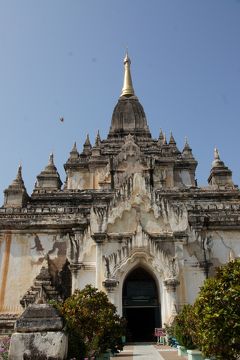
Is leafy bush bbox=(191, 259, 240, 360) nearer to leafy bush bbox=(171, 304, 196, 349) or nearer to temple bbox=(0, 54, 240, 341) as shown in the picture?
leafy bush bbox=(171, 304, 196, 349)

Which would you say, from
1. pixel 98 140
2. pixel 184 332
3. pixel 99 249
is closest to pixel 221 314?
pixel 184 332

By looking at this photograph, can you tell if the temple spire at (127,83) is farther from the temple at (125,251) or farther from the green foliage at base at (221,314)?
the green foliage at base at (221,314)

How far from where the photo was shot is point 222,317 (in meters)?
8.34

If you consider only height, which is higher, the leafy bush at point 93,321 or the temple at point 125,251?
the temple at point 125,251

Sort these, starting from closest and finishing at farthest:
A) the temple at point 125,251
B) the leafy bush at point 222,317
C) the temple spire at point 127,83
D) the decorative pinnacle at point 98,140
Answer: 1. the leafy bush at point 222,317
2. the temple at point 125,251
3. the decorative pinnacle at point 98,140
4. the temple spire at point 127,83

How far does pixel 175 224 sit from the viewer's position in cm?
1889

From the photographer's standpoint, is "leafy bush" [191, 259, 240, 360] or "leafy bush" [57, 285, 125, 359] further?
"leafy bush" [57, 285, 125, 359]

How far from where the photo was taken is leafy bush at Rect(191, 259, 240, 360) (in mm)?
8258

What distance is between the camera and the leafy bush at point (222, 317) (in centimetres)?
826

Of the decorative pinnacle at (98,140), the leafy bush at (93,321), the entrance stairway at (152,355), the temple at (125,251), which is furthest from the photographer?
the decorative pinnacle at (98,140)

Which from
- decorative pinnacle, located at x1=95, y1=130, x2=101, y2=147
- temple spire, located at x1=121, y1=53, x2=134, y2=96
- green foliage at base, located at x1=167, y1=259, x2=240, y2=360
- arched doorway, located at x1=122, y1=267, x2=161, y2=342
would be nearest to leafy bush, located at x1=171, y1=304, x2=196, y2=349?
green foliage at base, located at x1=167, y1=259, x2=240, y2=360

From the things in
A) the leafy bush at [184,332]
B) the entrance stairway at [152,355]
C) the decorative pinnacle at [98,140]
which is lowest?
the entrance stairway at [152,355]

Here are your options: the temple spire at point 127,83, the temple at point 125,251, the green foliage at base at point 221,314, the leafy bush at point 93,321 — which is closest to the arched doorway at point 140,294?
the temple at point 125,251

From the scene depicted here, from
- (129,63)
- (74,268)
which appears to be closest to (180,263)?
(74,268)
